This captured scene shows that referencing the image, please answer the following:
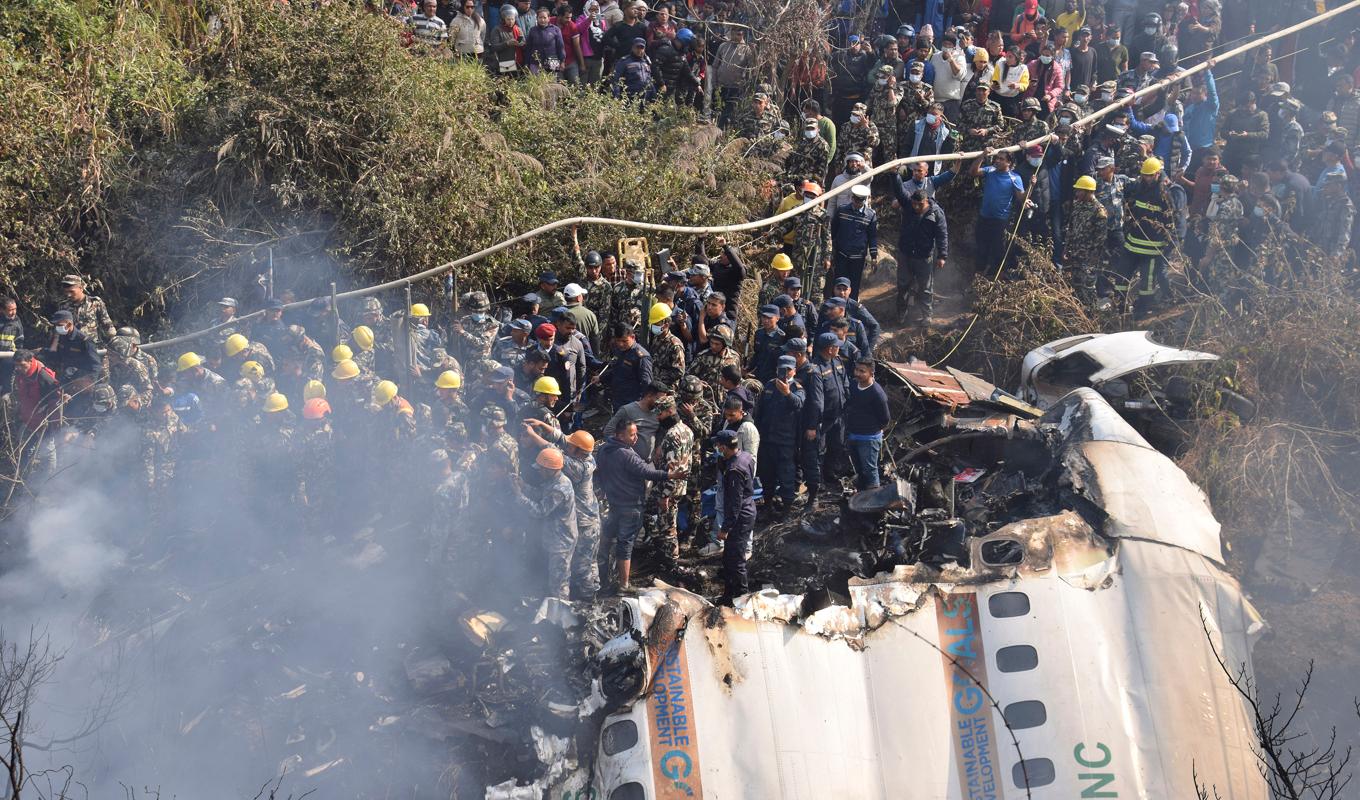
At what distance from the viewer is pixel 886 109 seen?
1537cm

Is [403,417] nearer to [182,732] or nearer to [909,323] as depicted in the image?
[182,732]

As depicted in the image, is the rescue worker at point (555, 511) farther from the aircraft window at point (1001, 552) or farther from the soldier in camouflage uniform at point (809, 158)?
the soldier in camouflage uniform at point (809, 158)

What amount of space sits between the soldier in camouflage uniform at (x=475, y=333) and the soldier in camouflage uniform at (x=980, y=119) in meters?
6.69

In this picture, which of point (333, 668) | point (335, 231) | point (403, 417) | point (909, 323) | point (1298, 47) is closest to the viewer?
point (333, 668)

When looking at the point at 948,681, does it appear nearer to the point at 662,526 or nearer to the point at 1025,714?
the point at 1025,714

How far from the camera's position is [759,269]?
48.5 ft

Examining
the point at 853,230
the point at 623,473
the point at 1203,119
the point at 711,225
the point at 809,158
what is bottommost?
the point at 623,473

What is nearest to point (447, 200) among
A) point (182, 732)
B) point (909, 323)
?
point (909, 323)

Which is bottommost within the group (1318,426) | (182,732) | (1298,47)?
(182,732)

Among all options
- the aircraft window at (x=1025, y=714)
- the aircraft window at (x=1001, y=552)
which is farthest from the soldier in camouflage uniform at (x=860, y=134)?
the aircraft window at (x=1025, y=714)

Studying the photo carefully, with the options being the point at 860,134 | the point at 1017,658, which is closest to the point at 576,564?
the point at 1017,658

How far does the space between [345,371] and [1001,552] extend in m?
5.54

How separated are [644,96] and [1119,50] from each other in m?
6.27

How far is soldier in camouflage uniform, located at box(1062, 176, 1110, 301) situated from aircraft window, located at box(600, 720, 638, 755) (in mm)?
8671
